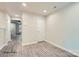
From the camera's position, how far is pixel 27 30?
5234 mm

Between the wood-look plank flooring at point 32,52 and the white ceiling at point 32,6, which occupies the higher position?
the white ceiling at point 32,6

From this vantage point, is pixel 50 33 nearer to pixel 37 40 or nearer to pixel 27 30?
pixel 37 40

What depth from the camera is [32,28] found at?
5.52m

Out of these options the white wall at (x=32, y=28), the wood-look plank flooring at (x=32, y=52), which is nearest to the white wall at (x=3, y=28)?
the wood-look plank flooring at (x=32, y=52)

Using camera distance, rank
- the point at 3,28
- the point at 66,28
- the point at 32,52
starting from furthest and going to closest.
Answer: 1. the point at 3,28
2. the point at 66,28
3. the point at 32,52

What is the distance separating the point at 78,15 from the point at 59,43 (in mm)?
1952

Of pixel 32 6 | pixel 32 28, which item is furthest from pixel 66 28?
pixel 32 28

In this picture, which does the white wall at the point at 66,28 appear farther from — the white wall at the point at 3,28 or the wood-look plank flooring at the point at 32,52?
the white wall at the point at 3,28

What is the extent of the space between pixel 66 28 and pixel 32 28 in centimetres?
234

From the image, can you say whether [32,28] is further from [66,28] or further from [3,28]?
[66,28]

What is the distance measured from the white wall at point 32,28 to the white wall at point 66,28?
813 mm

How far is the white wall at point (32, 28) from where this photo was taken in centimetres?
510

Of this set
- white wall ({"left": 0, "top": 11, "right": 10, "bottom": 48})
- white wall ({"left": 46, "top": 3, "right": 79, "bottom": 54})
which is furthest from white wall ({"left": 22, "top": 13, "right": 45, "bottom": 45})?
white wall ({"left": 0, "top": 11, "right": 10, "bottom": 48})

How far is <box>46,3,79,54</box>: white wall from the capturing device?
11.0 feet
